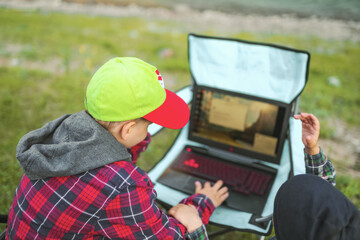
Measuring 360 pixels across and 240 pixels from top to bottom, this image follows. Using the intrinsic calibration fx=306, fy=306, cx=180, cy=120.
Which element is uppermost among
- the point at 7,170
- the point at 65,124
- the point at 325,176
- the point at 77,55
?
the point at 65,124

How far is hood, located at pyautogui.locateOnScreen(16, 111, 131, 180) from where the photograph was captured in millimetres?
1022

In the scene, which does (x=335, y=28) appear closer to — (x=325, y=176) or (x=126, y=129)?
(x=325, y=176)

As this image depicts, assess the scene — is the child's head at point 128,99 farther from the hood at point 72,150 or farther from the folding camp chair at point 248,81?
the folding camp chair at point 248,81

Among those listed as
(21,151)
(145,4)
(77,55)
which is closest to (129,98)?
(21,151)

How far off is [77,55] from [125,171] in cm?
408

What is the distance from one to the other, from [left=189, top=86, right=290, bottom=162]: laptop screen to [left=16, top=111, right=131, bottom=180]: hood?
0.82 metres

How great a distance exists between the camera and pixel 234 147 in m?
1.86

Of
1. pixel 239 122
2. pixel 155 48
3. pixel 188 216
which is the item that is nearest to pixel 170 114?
pixel 188 216

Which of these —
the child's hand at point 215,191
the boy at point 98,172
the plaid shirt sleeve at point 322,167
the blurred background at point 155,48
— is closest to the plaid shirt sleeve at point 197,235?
the boy at point 98,172

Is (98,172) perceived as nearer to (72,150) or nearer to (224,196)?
(72,150)

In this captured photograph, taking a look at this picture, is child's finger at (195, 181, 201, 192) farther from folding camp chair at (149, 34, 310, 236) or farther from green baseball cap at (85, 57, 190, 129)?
green baseball cap at (85, 57, 190, 129)

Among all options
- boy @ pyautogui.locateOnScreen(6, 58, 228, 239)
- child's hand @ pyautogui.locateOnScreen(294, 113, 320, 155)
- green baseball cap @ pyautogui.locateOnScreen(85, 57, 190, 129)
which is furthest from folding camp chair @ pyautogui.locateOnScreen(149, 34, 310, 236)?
green baseball cap @ pyautogui.locateOnScreen(85, 57, 190, 129)

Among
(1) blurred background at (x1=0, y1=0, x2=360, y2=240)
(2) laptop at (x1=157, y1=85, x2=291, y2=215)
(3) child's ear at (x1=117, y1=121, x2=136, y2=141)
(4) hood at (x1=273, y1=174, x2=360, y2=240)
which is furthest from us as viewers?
(1) blurred background at (x1=0, y1=0, x2=360, y2=240)

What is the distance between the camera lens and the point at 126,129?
1139 millimetres
